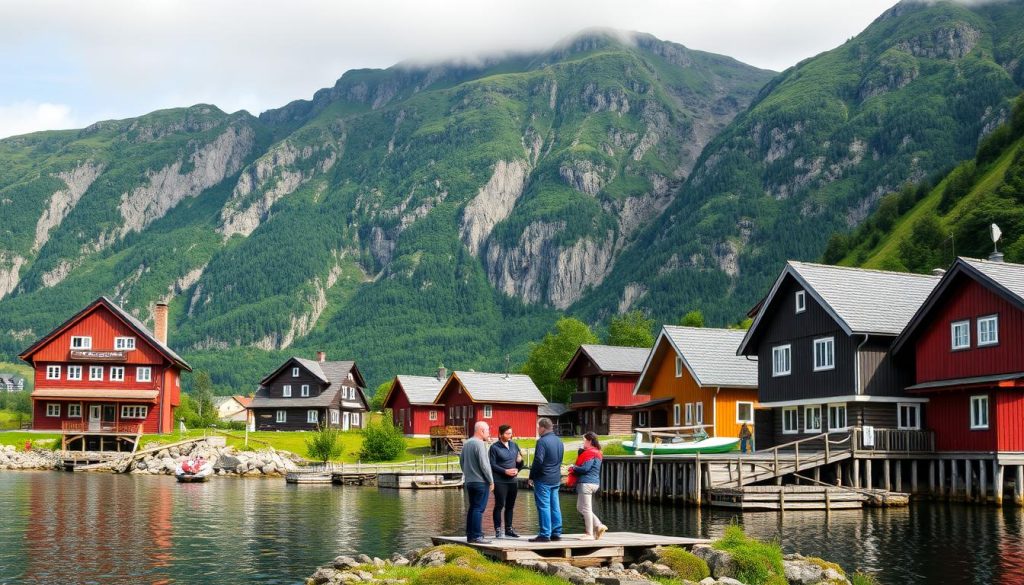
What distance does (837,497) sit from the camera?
4716cm

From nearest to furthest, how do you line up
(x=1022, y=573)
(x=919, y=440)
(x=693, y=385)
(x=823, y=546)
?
(x=1022, y=573) < (x=823, y=546) < (x=919, y=440) < (x=693, y=385)

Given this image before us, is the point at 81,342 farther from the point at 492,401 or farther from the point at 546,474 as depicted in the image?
the point at 546,474

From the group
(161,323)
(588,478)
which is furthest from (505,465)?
(161,323)

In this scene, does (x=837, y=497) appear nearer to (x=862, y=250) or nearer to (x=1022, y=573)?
(x=1022, y=573)

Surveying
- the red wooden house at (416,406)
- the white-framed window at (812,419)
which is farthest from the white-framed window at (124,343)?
the white-framed window at (812,419)

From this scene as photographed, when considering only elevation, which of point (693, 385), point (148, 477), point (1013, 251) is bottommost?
point (148, 477)

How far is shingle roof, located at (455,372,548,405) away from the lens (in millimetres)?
98175

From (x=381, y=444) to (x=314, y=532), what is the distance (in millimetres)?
46709

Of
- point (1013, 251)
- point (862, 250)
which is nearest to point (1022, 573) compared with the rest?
point (1013, 251)

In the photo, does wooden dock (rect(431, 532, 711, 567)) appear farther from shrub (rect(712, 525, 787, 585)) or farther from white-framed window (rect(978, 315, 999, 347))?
white-framed window (rect(978, 315, 999, 347))

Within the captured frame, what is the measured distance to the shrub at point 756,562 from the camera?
973 inches

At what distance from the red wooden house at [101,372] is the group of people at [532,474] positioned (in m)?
79.0

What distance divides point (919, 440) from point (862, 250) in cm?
10808

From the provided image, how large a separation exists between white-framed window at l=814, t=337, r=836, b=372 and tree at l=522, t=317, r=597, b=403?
6310 cm
